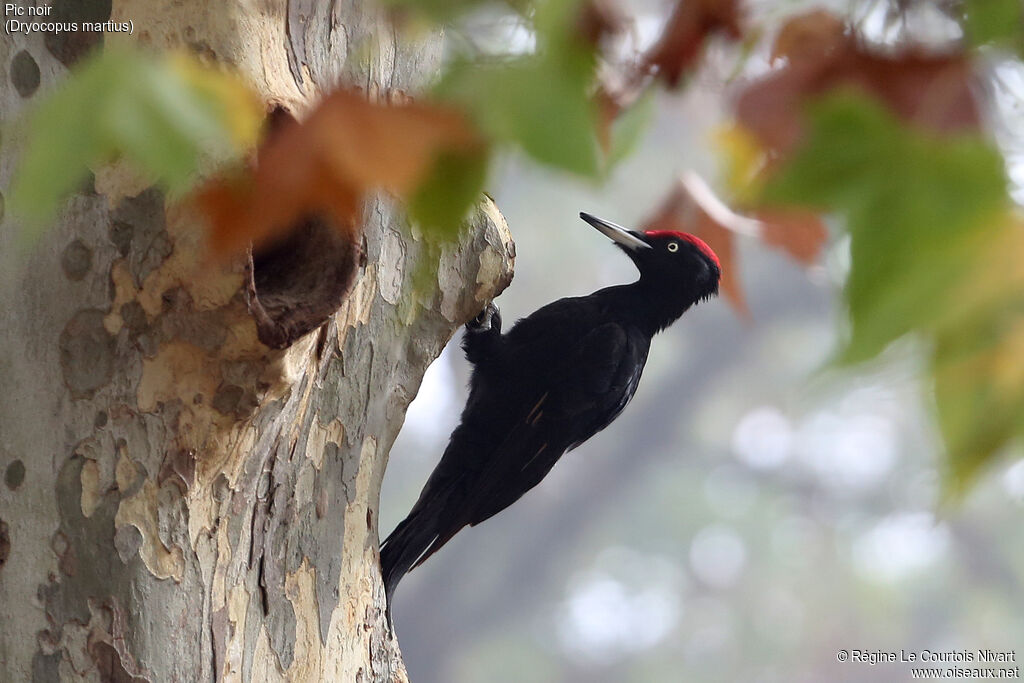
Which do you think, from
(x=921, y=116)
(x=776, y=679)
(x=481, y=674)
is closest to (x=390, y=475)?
(x=481, y=674)

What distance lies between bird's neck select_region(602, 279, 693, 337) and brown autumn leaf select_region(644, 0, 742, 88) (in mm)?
2002

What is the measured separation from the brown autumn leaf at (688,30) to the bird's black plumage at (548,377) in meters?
1.69

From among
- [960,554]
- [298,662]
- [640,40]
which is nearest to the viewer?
[640,40]

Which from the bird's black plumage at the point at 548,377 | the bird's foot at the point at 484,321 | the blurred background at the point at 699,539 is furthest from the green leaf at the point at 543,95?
the blurred background at the point at 699,539

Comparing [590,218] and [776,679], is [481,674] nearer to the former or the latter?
[776,679]

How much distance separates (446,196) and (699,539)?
15066 mm

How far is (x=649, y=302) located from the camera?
8.80 feet

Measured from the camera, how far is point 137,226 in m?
1.16

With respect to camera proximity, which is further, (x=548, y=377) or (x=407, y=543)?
(x=548, y=377)

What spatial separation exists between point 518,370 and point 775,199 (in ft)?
6.75

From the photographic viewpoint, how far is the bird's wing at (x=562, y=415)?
2361 mm

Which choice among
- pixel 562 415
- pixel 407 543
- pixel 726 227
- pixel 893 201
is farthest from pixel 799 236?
pixel 562 415

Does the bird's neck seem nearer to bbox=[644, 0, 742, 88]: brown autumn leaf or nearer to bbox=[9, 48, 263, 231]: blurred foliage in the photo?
bbox=[644, 0, 742, 88]: brown autumn leaf

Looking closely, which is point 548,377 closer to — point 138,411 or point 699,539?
point 138,411
